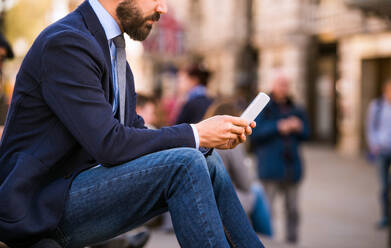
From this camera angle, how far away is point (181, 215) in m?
1.89

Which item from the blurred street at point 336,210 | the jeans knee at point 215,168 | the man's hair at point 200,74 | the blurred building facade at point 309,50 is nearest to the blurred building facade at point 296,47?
the blurred building facade at point 309,50

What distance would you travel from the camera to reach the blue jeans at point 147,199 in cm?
187

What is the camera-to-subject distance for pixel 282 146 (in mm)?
5789

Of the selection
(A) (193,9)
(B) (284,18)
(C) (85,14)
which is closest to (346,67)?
(B) (284,18)

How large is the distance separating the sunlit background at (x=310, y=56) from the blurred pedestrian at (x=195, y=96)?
1.88m

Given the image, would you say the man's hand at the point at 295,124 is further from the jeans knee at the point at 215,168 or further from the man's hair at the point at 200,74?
the jeans knee at the point at 215,168

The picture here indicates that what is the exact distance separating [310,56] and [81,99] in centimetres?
1810

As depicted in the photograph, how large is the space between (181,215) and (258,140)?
4.01 m

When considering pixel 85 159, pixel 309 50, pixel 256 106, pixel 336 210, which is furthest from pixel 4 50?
pixel 309 50

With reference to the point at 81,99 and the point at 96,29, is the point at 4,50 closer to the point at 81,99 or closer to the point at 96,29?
the point at 96,29

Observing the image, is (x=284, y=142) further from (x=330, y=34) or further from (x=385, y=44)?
(x=330, y=34)

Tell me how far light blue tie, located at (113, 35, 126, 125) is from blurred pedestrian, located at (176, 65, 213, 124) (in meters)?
3.39

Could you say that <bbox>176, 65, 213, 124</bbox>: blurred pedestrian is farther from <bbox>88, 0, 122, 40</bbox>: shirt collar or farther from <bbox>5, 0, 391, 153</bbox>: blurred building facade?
<bbox>5, 0, 391, 153</bbox>: blurred building facade

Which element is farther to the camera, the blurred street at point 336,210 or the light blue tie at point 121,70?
the blurred street at point 336,210
